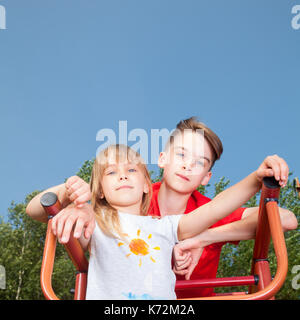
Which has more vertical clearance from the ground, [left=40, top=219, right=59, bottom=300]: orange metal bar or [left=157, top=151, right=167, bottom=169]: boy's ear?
[left=157, top=151, right=167, bottom=169]: boy's ear

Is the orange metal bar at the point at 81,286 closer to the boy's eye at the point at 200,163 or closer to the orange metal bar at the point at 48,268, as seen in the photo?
the orange metal bar at the point at 48,268

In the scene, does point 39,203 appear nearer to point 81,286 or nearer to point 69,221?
point 69,221

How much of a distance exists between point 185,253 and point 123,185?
0.89ft

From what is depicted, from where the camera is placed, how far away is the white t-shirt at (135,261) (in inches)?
43.0

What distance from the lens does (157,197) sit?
162cm

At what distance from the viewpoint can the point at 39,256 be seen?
9469 millimetres

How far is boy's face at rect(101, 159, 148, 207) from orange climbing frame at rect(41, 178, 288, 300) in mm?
176

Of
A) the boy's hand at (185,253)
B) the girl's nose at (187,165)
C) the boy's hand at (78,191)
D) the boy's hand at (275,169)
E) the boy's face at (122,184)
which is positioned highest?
the girl's nose at (187,165)

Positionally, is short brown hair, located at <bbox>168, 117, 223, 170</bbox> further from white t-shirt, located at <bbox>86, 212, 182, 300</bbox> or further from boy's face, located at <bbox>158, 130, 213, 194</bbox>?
white t-shirt, located at <bbox>86, 212, 182, 300</bbox>

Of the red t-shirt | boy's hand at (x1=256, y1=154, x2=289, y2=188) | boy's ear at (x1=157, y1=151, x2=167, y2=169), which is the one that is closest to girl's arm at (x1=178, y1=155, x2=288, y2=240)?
boy's hand at (x1=256, y1=154, x2=289, y2=188)

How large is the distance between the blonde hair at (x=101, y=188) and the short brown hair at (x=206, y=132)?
30 centimetres

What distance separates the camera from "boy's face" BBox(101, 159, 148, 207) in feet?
4.12

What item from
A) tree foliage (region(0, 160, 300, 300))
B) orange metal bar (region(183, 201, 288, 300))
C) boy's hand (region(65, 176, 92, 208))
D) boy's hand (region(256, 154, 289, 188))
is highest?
tree foliage (region(0, 160, 300, 300))

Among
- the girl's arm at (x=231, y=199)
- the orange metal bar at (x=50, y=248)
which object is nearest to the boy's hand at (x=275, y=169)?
the girl's arm at (x=231, y=199)
